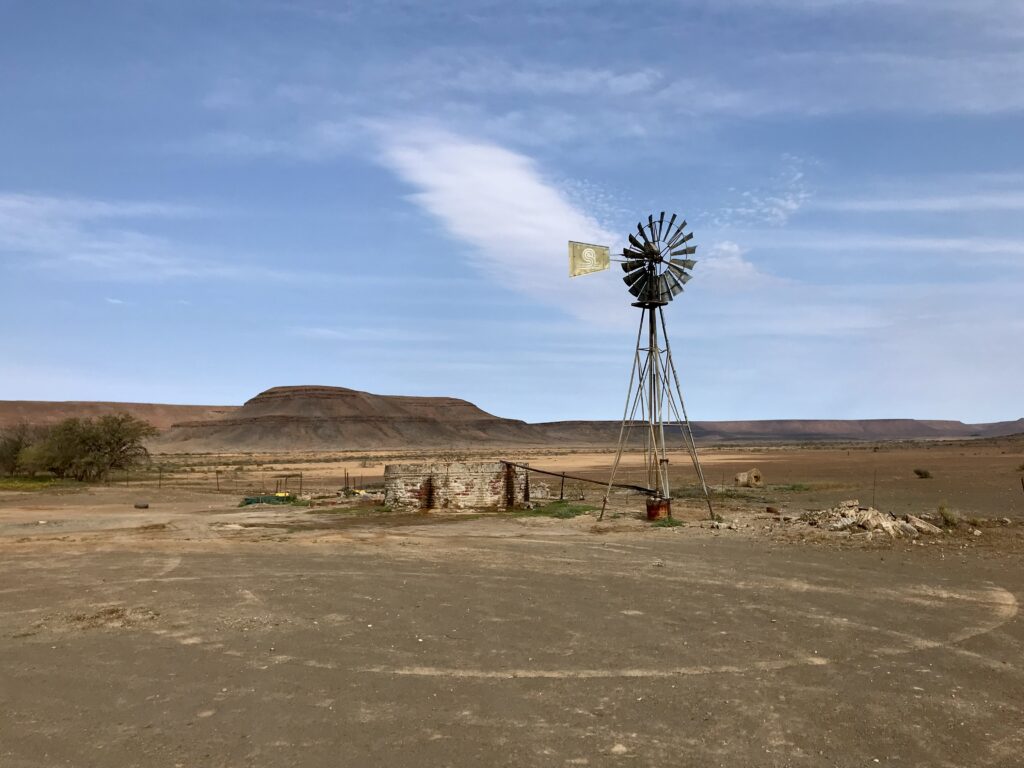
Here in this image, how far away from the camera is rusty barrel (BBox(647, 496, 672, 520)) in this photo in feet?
69.4

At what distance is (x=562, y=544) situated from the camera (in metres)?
17.3

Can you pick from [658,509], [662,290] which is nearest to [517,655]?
[658,509]

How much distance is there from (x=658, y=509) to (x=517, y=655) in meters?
13.5

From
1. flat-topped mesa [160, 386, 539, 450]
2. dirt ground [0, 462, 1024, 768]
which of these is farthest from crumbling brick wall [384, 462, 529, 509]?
flat-topped mesa [160, 386, 539, 450]

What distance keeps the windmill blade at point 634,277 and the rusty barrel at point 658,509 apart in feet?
20.6

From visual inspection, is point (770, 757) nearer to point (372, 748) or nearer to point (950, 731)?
point (950, 731)

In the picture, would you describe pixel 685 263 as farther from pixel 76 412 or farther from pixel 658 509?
pixel 76 412

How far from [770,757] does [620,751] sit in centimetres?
111

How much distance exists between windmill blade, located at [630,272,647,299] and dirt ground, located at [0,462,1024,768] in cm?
835

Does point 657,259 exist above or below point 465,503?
above

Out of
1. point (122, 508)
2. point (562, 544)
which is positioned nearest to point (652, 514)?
point (562, 544)

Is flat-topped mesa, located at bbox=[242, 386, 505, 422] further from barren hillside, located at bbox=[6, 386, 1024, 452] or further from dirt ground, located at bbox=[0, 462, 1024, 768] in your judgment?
dirt ground, located at bbox=[0, 462, 1024, 768]

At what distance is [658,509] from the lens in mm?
21172

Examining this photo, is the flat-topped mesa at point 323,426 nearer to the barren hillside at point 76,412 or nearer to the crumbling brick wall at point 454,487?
the barren hillside at point 76,412
